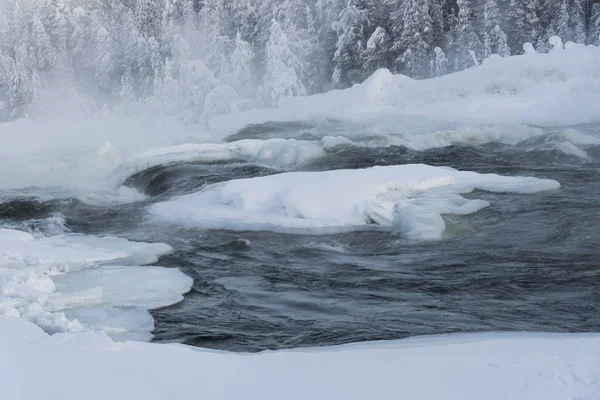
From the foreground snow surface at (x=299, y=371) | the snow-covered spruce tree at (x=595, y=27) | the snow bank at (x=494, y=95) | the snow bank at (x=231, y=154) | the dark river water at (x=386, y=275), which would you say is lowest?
the dark river water at (x=386, y=275)

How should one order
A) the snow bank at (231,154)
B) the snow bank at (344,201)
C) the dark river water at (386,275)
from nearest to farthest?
the dark river water at (386,275) < the snow bank at (344,201) < the snow bank at (231,154)

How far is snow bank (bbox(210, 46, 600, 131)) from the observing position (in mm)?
19094

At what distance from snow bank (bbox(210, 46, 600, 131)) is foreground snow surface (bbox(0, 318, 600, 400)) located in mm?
13939

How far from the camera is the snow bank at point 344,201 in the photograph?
1062 centimetres

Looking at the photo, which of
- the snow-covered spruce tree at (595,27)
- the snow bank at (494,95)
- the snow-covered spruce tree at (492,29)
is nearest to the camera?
the snow bank at (494,95)

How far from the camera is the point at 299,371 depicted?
4863 mm

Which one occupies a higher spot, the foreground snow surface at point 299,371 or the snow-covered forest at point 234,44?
the snow-covered forest at point 234,44

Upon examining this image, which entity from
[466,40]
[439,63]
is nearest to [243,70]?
[439,63]

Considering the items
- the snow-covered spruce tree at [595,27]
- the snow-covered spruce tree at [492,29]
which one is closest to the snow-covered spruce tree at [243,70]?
the snow-covered spruce tree at [492,29]

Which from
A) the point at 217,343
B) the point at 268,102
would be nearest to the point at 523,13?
the point at 268,102

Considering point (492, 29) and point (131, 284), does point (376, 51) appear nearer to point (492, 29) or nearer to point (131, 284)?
point (492, 29)

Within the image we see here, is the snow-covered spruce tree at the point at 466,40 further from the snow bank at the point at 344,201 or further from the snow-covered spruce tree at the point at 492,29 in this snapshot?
the snow bank at the point at 344,201

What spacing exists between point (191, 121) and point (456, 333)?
27.3m

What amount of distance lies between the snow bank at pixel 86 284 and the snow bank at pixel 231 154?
6035mm
